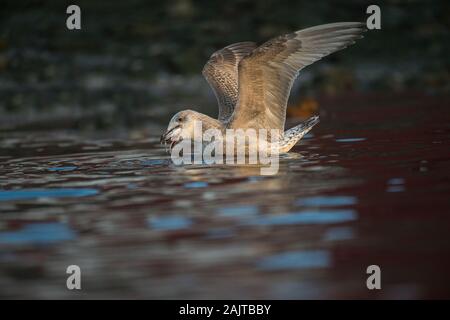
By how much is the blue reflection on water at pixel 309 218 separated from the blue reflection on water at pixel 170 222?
1.39ft

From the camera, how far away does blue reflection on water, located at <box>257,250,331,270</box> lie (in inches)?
Answer: 202

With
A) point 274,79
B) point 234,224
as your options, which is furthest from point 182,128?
point 234,224

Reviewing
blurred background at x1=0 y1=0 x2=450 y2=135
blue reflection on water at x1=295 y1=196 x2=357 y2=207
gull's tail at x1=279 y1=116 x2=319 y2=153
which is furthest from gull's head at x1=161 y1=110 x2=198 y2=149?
blurred background at x1=0 y1=0 x2=450 y2=135

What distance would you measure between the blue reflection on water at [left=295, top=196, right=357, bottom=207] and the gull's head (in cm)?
321

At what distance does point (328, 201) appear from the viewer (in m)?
6.79

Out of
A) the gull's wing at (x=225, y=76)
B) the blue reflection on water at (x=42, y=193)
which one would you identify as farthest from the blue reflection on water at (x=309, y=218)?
the gull's wing at (x=225, y=76)

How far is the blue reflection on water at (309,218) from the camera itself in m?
6.19

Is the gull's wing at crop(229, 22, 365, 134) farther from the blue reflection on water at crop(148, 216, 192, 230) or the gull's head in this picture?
the blue reflection on water at crop(148, 216, 192, 230)

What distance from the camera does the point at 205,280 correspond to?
4.98 metres

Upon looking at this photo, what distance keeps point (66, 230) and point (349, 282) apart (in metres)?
2.35

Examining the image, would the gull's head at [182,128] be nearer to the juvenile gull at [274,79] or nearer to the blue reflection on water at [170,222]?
the juvenile gull at [274,79]

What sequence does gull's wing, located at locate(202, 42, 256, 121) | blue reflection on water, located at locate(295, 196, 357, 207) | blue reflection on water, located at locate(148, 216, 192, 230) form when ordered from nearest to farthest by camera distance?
blue reflection on water, located at locate(148, 216, 192, 230) → blue reflection on water, located at locate(295, 196, 357, 207) → gull's wing, located at locate(202, 42, 256, 121)

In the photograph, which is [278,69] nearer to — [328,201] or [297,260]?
[328,201]
